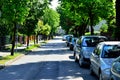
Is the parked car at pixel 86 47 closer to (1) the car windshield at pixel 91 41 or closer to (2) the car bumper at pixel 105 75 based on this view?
(1) the car windshield at pixel 91 41

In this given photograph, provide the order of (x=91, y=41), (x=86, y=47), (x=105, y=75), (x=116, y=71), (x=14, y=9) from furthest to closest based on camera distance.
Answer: (x=14, y=9)
(x=91, y=41)
(x=86, y=47)
(x=105, y=75)
(x=116, y=71)

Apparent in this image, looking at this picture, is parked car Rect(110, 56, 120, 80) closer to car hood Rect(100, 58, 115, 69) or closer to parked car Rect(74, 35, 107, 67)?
car hood Rect(100, 58, 115, 69)

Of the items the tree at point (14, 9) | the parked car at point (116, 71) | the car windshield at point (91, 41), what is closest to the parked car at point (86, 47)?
the car windshield at point (91, 41)

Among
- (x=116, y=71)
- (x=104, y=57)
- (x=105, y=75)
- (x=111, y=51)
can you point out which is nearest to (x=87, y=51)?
(x=111, y=51)

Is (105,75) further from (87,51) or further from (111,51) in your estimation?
(87,51)

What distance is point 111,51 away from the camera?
15.8 metres

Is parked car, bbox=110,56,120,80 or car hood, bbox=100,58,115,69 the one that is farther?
car hood, bbox=100,58,115,69

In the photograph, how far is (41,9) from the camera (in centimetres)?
4994

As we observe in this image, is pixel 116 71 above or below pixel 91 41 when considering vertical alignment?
below

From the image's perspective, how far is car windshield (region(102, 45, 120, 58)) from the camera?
1547 centimetres

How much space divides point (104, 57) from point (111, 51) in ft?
2.24

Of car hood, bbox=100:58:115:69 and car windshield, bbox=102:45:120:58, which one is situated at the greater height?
car windshield, bbox=102:45:120:58

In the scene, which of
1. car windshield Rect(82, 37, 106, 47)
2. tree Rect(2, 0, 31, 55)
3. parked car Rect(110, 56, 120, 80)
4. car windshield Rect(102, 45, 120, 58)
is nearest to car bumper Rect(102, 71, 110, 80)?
→ car windshield Rect(102, 45, 120, 58)

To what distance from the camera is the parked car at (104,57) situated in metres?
→ 13.9
